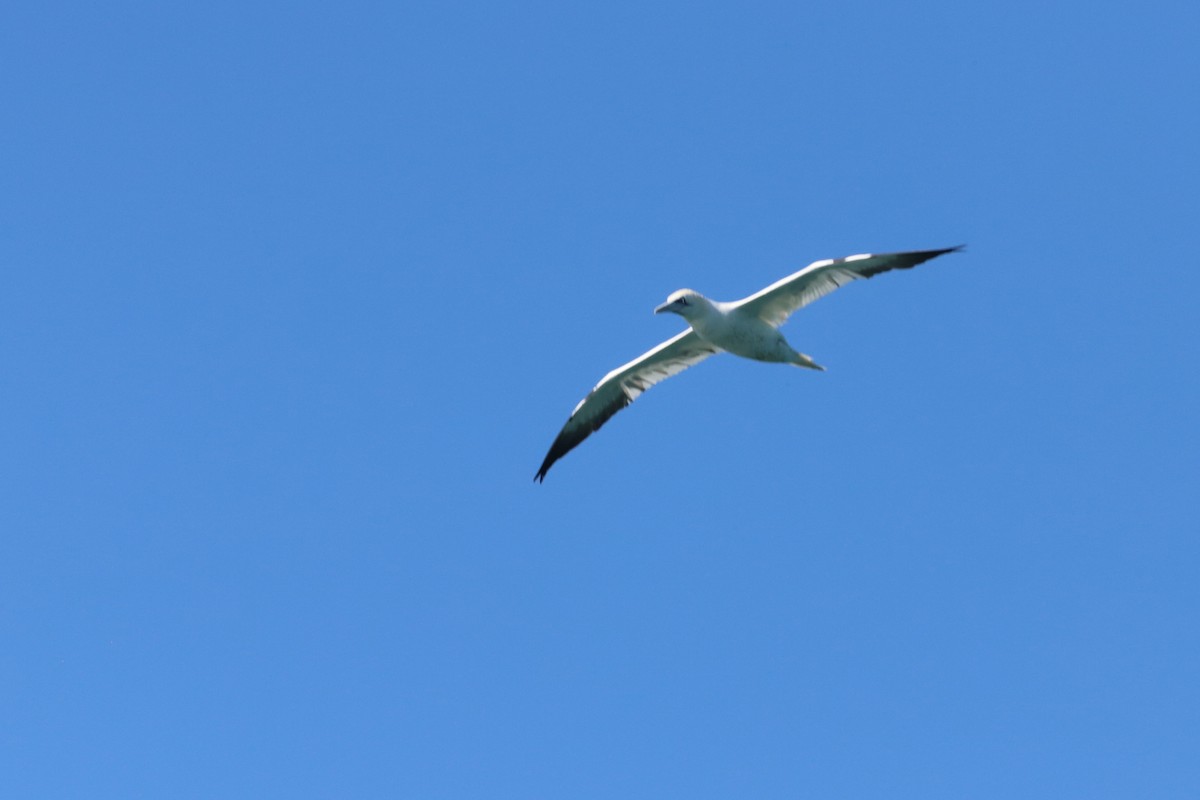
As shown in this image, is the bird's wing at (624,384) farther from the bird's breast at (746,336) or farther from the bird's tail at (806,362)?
the bird's tail at (806,362)

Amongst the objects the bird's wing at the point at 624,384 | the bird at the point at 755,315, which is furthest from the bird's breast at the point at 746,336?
the bird's wing at the point at 624,384

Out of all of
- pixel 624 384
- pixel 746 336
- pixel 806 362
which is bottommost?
pixel 806 362

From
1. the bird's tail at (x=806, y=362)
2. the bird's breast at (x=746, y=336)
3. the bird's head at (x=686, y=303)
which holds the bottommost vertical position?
the bird's tail at (x=806, y=362)

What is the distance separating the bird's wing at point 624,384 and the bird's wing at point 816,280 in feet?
5.49

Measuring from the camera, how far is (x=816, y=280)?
19.7m

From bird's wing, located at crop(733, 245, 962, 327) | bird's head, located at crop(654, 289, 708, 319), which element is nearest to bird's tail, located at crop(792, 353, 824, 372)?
bird's wing, located at crop(733, 245, 962, 327)

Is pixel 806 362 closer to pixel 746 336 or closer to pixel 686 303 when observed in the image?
pixel 746 336

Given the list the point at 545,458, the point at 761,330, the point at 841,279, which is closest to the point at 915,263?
the point at 841,279

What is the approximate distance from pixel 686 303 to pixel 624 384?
9.71 feet

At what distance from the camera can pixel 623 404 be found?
75.2 feet

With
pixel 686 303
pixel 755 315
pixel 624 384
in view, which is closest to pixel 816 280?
pixel 755 315

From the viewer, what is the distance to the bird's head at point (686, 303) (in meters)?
20.1

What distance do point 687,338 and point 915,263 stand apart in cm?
421

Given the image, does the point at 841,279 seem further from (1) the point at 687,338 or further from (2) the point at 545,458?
(2) the point at 545,458
